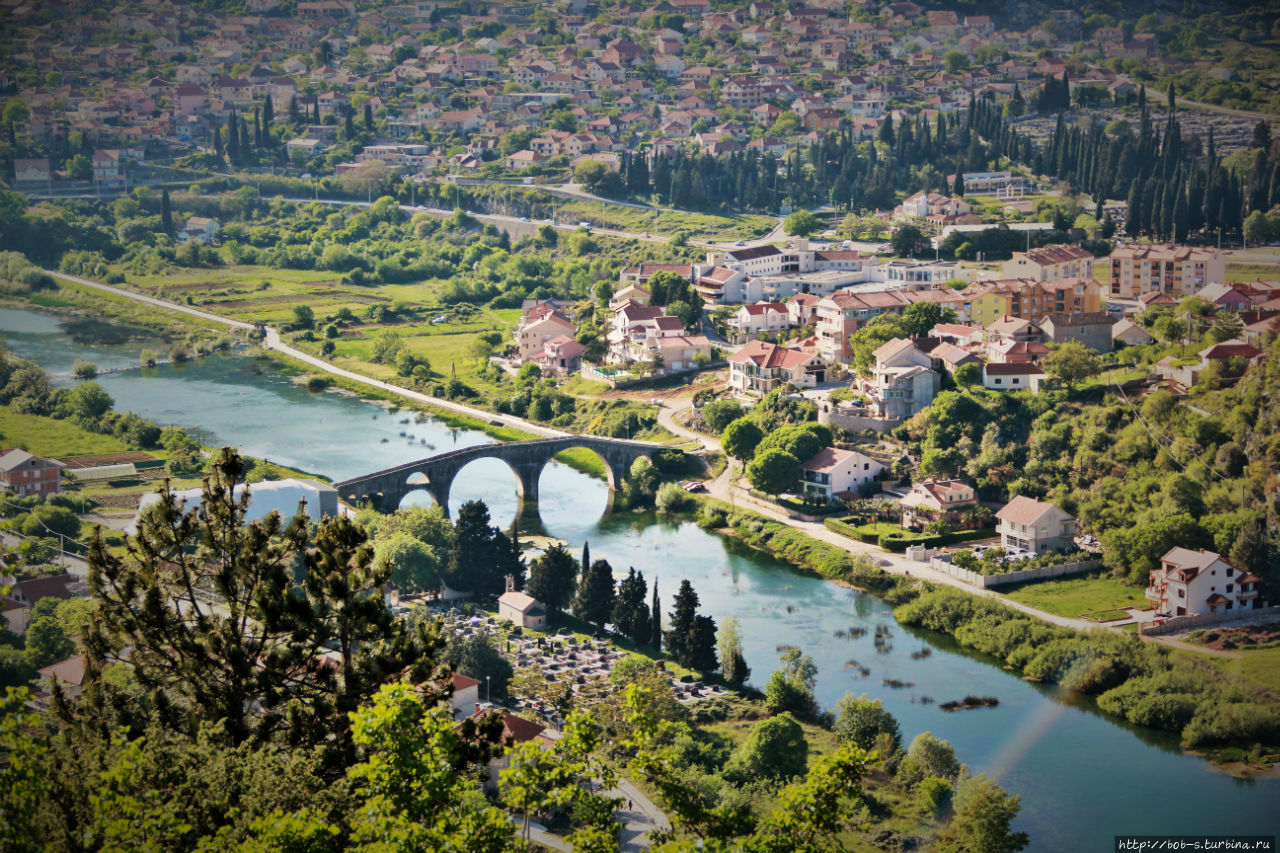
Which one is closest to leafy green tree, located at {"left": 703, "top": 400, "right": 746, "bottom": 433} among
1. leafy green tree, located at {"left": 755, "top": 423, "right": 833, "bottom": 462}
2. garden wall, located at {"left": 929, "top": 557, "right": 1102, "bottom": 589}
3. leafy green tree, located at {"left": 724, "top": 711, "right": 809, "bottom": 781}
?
leafy green tree, located at {"left": 755, "top": 423, "right": 833, "bottom": 462}

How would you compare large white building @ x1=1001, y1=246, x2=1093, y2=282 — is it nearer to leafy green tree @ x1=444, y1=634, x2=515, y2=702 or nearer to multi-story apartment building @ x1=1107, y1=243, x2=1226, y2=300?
multi-story apartment building @ x1=1107, y1=243, x2=1226, y2=300

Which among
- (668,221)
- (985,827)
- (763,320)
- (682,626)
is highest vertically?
(668,221)

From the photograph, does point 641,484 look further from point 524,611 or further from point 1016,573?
point 1016,573

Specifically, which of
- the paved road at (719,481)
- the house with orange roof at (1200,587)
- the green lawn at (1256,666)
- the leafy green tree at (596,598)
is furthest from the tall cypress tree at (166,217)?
the green lawn at (1256,666)

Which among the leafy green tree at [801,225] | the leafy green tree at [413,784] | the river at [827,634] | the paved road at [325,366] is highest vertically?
the leafy green tree at [413,784]

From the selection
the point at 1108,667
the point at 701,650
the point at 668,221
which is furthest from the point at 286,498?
the point at 668,221

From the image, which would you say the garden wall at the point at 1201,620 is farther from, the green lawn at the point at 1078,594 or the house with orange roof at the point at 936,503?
the house with orange roof at the point at 936,503
